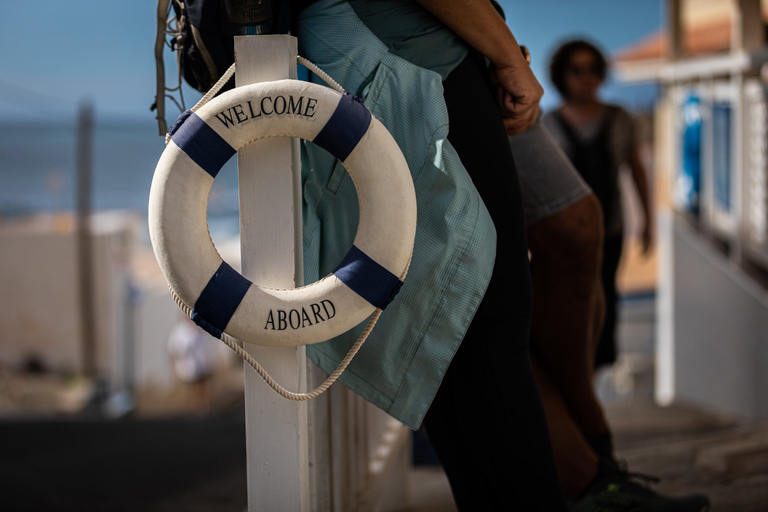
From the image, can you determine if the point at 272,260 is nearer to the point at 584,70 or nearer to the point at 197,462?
the point at 197,462

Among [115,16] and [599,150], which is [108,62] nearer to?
[115,16]

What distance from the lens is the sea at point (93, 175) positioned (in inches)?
1501

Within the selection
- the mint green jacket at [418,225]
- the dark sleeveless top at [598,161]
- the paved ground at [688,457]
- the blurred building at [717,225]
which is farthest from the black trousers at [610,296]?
the mint green jacket at [418,225]

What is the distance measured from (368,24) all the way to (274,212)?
12.6 inches

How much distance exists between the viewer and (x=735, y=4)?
4.01 meters

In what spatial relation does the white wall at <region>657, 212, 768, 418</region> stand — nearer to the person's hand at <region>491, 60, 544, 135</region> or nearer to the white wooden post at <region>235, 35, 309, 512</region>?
the person's hand at <region>491, 60, 544, 135</region>

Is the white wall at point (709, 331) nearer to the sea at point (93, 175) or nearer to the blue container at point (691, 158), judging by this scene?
the blue container at point (691, 158)

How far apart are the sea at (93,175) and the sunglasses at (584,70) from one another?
1186 inches

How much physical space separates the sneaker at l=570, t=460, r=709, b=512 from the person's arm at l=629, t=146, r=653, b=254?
8.27 feet

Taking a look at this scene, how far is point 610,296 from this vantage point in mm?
3299

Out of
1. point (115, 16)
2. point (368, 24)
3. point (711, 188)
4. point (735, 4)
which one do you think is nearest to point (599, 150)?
point (735, 4)

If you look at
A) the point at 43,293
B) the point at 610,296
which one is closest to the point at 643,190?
the point at 610,296

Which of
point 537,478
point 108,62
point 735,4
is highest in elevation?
point 108,62

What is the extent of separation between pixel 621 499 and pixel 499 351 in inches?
19.4
